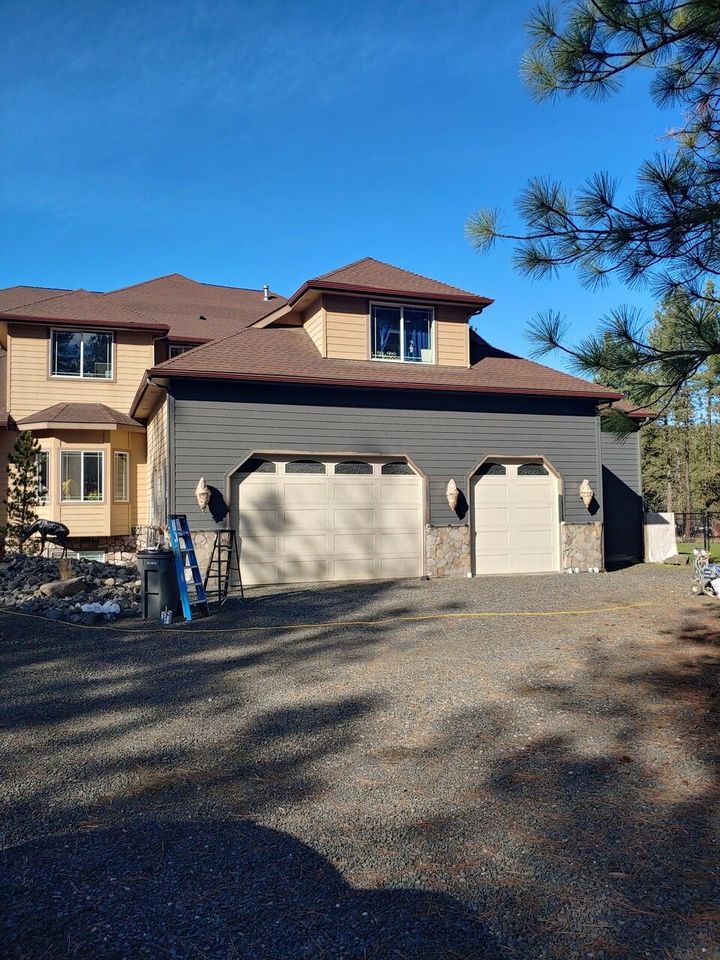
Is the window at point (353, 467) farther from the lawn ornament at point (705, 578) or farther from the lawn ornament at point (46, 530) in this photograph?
the lawn ornament at point (46, 530)

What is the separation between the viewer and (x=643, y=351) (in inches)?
188

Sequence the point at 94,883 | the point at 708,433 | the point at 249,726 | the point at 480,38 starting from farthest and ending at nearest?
1. the point at 708,433
2. the point at 480,38
3. the point at 249,726
4. the point at 94,883

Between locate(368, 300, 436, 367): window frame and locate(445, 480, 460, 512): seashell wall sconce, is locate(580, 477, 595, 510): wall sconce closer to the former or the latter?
locate(445, 480, 460, 512): seashell wall sconce

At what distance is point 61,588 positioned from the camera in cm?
1023

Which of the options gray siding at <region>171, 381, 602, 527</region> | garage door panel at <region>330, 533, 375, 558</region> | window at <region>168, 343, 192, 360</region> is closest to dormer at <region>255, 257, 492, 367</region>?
gray siding at <region>171, 381, 602, 527</region>

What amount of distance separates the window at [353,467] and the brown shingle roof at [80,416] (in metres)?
6.74

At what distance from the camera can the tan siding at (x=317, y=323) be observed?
1388 cm

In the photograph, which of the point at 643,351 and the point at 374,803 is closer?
the point at 374,803

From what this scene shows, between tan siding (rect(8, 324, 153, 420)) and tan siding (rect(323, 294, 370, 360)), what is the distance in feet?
21.4

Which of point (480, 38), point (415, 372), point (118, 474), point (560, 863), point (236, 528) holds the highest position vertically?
point (480, 38)

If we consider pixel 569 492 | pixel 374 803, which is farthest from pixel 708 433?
pixel 374 803

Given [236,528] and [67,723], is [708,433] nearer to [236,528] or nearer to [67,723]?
[236,528]

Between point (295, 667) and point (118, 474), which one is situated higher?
point (118, 474)

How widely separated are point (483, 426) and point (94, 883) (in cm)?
1178
